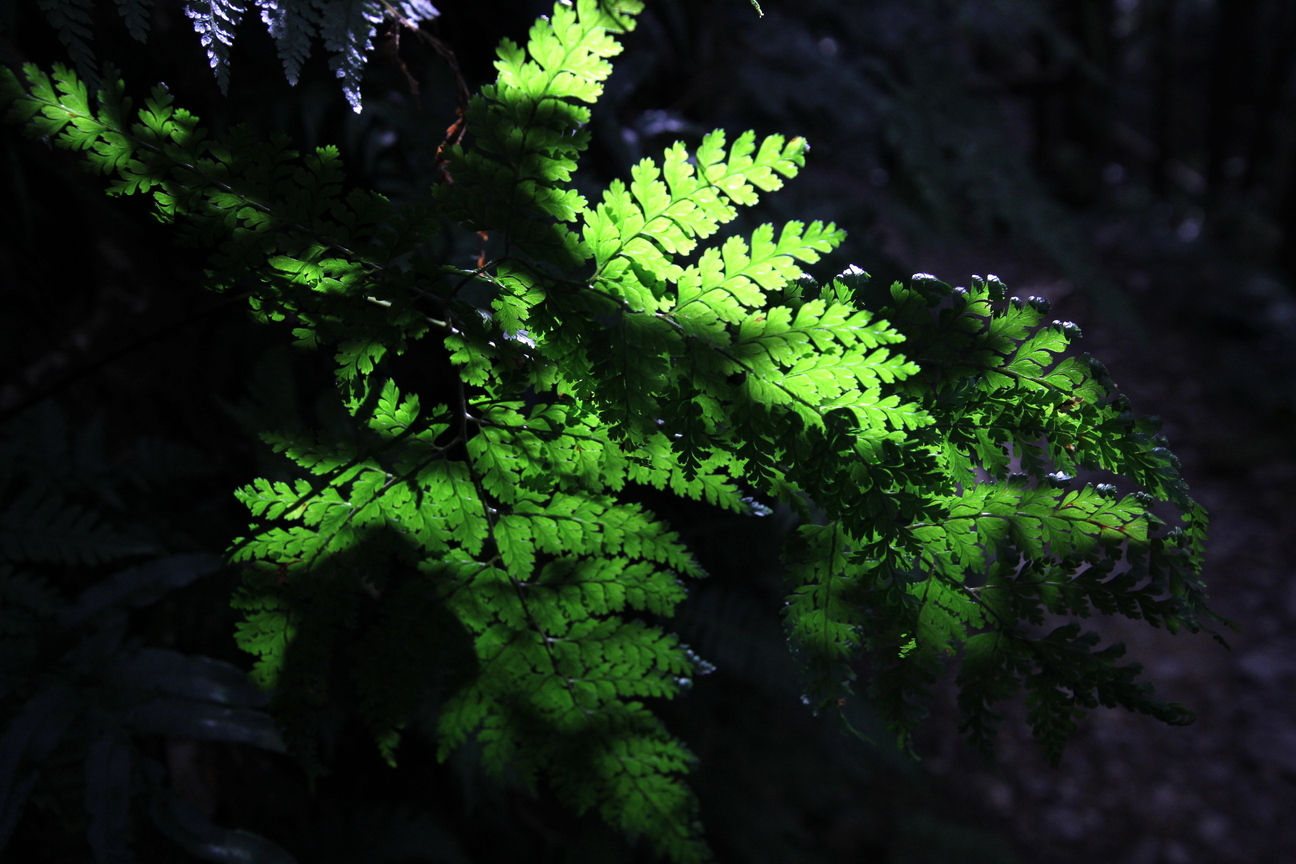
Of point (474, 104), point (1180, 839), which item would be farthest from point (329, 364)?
point (1180, 839)

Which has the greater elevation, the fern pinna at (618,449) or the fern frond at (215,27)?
the fern frond at (215,27)

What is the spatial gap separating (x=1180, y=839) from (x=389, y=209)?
486 centimetres

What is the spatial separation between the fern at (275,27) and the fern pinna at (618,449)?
0.09 meters

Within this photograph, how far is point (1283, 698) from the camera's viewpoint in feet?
14.9

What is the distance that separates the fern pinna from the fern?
9 cm

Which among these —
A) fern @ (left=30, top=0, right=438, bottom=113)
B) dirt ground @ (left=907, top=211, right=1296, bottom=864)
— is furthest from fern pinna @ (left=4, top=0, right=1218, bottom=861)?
dirt ground @ (left=907, top=211, right=1296, bottom=864)

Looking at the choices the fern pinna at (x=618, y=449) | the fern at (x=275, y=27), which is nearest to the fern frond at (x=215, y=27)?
the fern at (x=275, y=27)

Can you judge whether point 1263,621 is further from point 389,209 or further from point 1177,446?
point 389,209

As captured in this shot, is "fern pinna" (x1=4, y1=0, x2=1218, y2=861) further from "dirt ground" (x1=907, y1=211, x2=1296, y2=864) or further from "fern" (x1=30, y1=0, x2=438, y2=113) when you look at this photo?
"dirt ground" (x1=907, y1=211, x2=1296, y2=864)

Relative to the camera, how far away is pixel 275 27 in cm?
107

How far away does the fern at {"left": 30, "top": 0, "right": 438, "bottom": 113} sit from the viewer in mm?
945

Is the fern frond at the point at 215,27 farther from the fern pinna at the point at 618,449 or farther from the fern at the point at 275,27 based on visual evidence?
the fern pinna at the point at 618,449

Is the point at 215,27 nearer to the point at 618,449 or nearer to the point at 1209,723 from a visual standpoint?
the point at 618,449

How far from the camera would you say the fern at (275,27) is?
0.95 metres
